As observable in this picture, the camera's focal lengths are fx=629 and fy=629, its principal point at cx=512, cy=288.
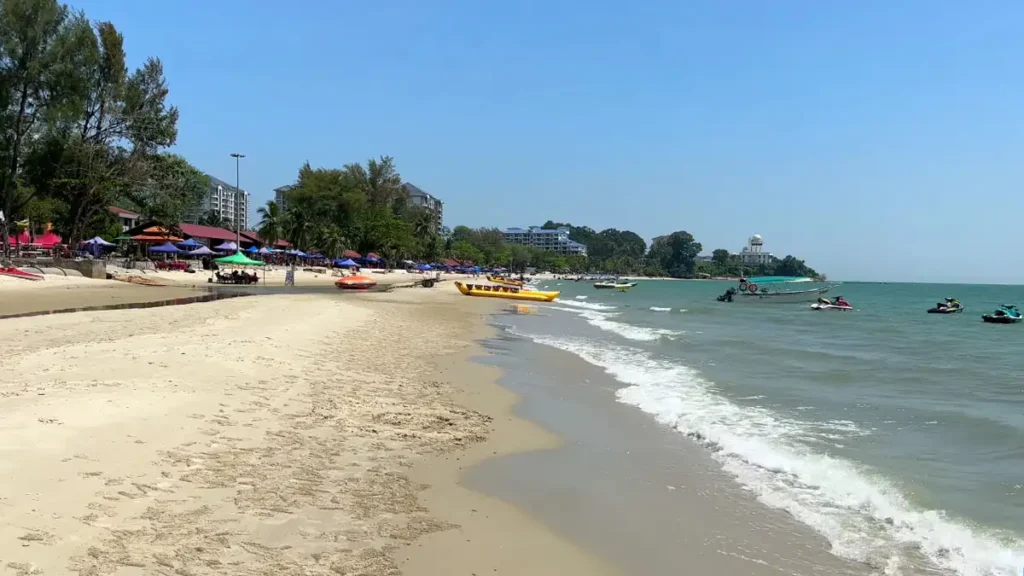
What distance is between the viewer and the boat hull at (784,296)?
5969 centimetres

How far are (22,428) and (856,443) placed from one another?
32.2 feet

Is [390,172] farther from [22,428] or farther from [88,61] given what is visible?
[22,428]

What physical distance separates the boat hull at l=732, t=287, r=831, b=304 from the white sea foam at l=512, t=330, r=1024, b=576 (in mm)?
52807

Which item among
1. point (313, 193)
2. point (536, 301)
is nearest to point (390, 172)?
point (313, 193)

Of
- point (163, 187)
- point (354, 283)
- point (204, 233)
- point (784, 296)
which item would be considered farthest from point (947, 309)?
point (204, 233)

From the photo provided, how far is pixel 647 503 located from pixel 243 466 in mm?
3821

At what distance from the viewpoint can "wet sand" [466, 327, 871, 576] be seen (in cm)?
494

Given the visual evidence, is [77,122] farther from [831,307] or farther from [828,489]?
[831,307]

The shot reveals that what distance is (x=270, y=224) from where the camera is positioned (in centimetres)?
7381

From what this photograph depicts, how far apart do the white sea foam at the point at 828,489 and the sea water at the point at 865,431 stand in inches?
0.7

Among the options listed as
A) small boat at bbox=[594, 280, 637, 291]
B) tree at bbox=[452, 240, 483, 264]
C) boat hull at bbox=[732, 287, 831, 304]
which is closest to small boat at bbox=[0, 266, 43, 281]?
boat hull at bbox=[732, 287, 831, 304]

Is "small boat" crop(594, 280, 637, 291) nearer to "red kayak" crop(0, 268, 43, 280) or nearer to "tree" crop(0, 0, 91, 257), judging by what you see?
"tree" crop(0, 0, 91, 257)

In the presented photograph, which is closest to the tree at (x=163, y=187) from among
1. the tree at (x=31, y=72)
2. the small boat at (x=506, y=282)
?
the tree at (x=31, y=72)

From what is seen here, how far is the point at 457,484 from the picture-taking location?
619 cm
